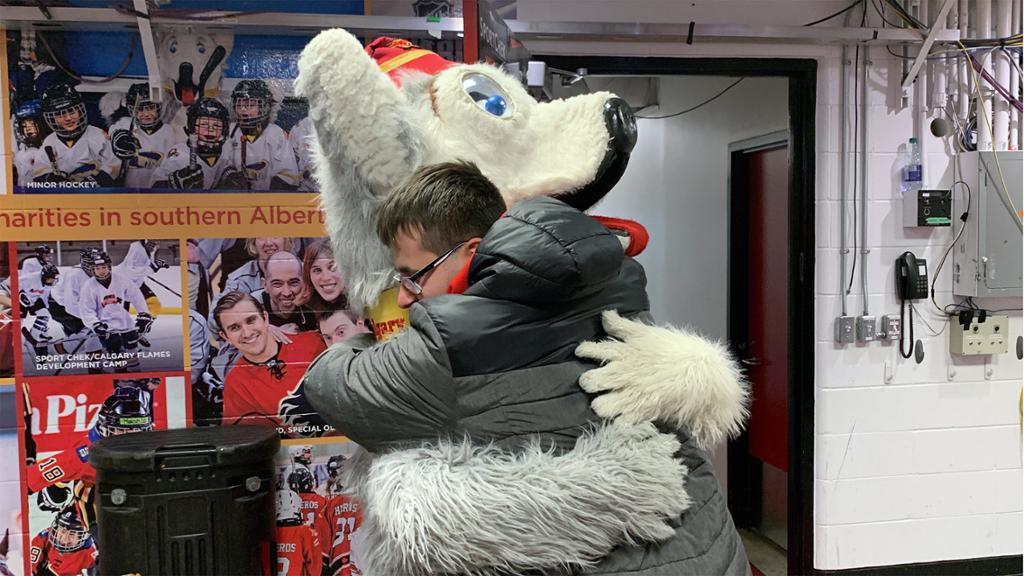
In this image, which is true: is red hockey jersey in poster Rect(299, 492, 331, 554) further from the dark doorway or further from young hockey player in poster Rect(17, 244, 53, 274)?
the dark doorway

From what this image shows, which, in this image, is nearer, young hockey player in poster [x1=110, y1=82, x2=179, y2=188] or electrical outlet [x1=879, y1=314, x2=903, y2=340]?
young hockey player in poster [x1=110, y1=82, x2=179, y2=188]

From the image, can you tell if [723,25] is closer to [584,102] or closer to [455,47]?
[455,47]

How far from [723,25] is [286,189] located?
1.67 meters

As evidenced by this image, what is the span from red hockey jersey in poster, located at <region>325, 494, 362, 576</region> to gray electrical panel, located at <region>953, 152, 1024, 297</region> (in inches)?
100

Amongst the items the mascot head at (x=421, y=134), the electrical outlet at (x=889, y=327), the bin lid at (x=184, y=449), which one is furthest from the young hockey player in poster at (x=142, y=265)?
the electrical outlet at (x=889, y=327)

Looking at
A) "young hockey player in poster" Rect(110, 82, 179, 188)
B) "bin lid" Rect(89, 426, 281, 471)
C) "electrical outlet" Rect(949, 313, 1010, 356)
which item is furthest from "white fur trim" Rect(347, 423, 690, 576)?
"electrical outlet" Rect(949, 313, 1010, 356)

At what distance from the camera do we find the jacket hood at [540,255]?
0.91m

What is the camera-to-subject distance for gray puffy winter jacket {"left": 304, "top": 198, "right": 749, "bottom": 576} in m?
0.93

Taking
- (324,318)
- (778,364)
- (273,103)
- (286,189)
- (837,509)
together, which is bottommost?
(837,509)

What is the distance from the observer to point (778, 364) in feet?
12.2

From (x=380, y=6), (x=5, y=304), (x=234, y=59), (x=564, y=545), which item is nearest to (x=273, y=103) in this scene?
(x=234, y=59)

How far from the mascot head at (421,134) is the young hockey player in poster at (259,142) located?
1.24 metres

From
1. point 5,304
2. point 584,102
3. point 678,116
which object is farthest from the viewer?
point 678,116

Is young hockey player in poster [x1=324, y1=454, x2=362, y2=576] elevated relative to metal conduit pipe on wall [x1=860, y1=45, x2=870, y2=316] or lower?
lower
